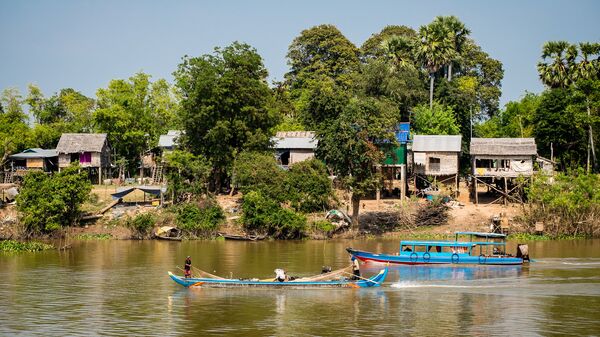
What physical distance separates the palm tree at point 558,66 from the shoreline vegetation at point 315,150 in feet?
0.37

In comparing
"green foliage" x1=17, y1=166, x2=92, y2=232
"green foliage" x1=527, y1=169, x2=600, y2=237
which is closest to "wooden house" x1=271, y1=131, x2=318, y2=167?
"green foliage" x1=17, y1=166, x2=92, y2=232

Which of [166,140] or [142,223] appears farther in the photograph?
[166,140]

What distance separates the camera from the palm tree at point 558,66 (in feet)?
207

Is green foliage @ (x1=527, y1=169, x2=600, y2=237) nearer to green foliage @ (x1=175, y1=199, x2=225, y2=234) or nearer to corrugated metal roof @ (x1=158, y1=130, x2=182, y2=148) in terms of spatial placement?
green foliage @ (x1=175, y1=199, x2=225, y2=234)

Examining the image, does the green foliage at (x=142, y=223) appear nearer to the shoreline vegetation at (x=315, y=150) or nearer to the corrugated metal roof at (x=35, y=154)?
the shoreline vegetation at (x=315, y=150)

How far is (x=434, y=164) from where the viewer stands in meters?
59.3

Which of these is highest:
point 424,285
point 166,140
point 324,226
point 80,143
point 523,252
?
point 166,140

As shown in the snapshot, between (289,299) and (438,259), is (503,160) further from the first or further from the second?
(289,299)

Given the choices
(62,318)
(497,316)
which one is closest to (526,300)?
(497,316)

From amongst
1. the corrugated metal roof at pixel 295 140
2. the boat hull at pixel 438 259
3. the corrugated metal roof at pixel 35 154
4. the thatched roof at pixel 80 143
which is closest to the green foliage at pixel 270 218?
the boat hull at pixel 438 259

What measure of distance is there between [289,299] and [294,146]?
110 ft

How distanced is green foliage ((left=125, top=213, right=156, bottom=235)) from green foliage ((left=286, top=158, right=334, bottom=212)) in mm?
9320

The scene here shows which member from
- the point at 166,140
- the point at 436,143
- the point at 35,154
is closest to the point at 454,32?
the point at 436,143

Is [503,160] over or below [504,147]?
below
